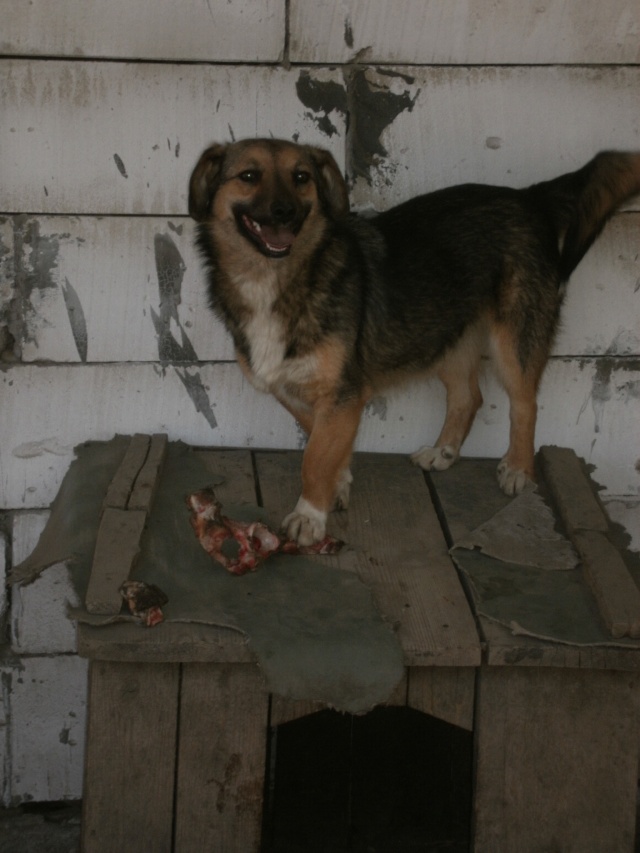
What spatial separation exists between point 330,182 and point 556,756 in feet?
5.39

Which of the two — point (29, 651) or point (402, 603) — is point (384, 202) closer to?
point (402, 603)

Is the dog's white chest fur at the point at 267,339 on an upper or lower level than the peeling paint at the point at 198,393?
upper

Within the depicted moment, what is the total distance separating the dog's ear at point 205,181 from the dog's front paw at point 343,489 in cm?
86

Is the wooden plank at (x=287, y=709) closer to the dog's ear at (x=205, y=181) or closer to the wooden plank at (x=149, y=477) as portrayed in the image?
the wooden plank at (x=149, y=477)

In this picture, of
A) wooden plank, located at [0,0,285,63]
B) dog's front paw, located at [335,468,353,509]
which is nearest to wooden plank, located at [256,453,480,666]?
dog's front paw, located at [335,468,353,509]

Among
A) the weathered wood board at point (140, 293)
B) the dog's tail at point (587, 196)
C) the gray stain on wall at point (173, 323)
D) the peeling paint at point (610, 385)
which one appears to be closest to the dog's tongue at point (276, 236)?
the weathered wood board at point (140, 293)

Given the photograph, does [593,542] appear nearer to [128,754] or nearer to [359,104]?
[128,754]

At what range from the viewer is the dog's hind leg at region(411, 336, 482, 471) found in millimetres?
3482

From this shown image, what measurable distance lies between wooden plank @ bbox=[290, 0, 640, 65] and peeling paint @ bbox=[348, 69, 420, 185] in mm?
72

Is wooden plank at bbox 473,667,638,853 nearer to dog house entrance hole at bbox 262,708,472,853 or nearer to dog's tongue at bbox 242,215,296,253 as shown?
dog house entrance hole at bbox 262,708,472,853

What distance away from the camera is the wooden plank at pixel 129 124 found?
317cm

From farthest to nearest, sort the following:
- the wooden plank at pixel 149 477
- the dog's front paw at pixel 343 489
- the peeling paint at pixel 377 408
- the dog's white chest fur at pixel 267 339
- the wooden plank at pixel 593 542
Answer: the peeling paint at pixel 377 408 < the dog's front paw at pixel 343 489 < the dog's white chest fur at pixel 267 339 < the wooden plank at pixel 149 477 < the wooden plank at pixel 593 542

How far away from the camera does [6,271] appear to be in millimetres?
3305

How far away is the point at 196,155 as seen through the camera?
3.26m
